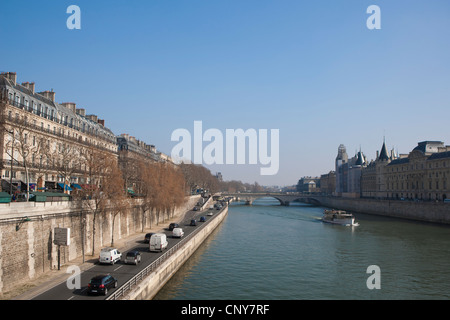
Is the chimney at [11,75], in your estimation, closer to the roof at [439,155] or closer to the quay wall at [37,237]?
the quay wall at [37,237]

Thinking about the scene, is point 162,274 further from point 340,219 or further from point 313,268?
point 340,219

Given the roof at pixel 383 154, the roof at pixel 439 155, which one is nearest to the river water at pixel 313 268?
the roof at pixel 439 155

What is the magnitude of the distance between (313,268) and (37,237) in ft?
78.6

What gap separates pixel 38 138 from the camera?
3950 cm

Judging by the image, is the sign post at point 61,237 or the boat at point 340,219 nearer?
the sign post at point 61,237

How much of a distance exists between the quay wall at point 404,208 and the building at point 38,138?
65.1 m

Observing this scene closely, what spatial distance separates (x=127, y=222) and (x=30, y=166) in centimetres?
1294

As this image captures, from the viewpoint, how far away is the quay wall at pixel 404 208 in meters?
68.9

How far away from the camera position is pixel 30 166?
126 feet

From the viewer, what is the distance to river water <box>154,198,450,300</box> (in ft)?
82.8

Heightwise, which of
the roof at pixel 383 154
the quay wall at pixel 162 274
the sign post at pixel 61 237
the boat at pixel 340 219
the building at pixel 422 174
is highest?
the roof at pixel 383 154

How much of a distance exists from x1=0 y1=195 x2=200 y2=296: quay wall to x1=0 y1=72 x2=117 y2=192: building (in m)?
5.72
